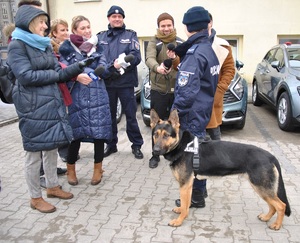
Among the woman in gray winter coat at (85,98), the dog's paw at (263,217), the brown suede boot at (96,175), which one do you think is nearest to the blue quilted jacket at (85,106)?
the woman in gray winter coat at (85,98)

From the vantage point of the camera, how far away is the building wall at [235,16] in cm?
1169

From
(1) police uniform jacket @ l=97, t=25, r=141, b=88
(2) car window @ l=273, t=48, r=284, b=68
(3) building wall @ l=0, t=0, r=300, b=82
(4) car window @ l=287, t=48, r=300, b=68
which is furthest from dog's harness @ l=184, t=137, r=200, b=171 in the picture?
(3) building wall @ l=0, t=0, r=300, b=82

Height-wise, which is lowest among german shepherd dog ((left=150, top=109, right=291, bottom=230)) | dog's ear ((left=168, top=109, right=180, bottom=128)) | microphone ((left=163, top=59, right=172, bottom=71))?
german shepherd dog ((left=150, top=109, right=291, bottom=230))

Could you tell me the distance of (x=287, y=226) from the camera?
3.24 meters

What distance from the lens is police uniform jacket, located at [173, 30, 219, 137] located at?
304cm

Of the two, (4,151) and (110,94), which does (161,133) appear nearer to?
(110,94)

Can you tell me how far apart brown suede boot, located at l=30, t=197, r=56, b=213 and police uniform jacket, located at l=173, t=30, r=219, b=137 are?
5.72 feet

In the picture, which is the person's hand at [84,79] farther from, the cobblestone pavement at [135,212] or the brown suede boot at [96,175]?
the cobblestone pavement at [135,212]

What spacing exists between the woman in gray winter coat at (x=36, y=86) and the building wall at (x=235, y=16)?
9.74 meters

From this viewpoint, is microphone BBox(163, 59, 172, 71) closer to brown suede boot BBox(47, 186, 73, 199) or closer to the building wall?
brown suede boot BBox(47, 186, 73, 199)

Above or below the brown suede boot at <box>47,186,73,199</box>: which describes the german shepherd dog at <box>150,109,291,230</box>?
above

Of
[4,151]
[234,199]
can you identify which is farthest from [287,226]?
[4,151]

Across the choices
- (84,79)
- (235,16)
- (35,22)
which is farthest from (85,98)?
(235,16)

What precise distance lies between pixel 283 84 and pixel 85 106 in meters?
4.70
